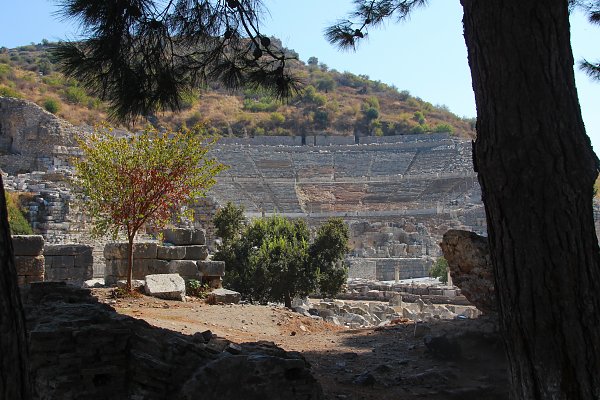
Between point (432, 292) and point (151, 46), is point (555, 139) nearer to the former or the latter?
point (151, 46)

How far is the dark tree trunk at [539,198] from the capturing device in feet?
9.89

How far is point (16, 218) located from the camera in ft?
67.5

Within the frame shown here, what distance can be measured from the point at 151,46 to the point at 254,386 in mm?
3303

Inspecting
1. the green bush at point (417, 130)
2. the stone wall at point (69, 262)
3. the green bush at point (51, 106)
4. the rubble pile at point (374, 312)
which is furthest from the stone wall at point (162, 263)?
the green bush at point (417, 130)

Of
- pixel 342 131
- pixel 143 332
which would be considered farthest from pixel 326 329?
pixel 342 131

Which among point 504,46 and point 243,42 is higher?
point 243,42

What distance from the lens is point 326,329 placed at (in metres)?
11.1

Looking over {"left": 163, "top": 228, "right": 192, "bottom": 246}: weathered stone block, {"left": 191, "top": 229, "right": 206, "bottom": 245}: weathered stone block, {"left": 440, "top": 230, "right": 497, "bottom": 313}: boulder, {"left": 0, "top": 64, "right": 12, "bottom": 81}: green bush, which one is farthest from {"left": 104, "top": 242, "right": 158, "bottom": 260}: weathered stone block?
{"left": 0, "top": 64, "right": 12, "bottom": 81}: green bush

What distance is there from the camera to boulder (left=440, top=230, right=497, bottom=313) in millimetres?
8305

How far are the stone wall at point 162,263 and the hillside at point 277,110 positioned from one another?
4142cm

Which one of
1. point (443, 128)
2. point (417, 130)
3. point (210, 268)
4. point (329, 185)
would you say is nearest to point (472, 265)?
point (210, 268)

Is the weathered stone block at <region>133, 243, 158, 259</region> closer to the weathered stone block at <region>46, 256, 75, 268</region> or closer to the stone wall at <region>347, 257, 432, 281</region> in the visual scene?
the weathered stone block at <region>46, 256, 75, 268</region>

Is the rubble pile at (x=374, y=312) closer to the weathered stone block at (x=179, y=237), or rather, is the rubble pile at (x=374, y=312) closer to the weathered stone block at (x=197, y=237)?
the weathered stone block at (x=197, y=237)

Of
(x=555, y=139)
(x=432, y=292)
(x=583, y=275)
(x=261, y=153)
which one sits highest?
(x=261, y=153)
